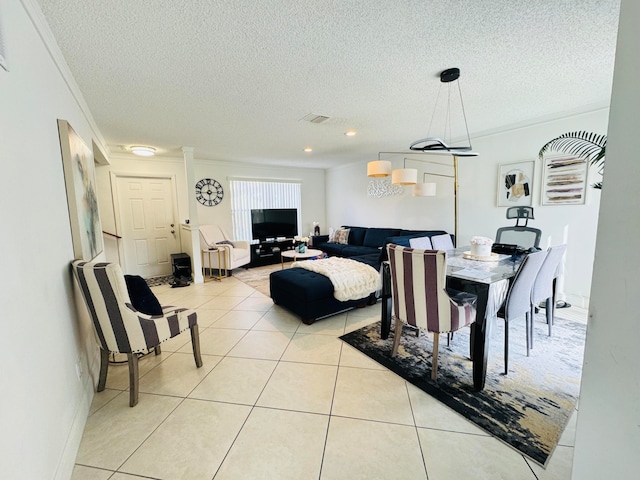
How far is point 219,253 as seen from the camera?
502 cm

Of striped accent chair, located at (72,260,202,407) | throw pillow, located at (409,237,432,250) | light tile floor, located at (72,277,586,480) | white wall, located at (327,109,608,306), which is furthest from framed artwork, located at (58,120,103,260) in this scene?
white wall, located at (327,109,608,306)

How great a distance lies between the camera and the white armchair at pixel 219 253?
5039 mm

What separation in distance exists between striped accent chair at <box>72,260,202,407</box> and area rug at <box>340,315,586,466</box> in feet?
5.39

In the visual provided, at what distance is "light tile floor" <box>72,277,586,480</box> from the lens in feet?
4.41

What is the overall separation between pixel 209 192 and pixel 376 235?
3.72 m

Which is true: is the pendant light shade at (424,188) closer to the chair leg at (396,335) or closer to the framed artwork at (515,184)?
the framed artwork at (515,184)

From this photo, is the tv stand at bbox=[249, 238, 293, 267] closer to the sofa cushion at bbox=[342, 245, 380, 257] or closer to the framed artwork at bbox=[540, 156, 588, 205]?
the sofa cushion at bbox=[342, 245, 380, 257]

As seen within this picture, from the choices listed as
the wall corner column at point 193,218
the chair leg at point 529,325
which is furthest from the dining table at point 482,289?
the wall corner column at point 193,218

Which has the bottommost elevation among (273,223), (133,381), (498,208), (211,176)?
(133,381)

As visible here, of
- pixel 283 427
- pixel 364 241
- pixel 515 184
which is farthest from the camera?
pixel 364 241

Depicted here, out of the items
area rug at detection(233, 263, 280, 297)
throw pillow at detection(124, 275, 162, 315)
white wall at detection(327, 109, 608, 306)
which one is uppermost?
white wall at detection(327, 109, 608, 306)

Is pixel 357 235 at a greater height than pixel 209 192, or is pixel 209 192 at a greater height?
pixel 209 192

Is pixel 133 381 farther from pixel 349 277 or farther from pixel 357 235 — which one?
pixel 357 235

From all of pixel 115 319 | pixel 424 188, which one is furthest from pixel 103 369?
pixel 424 188
